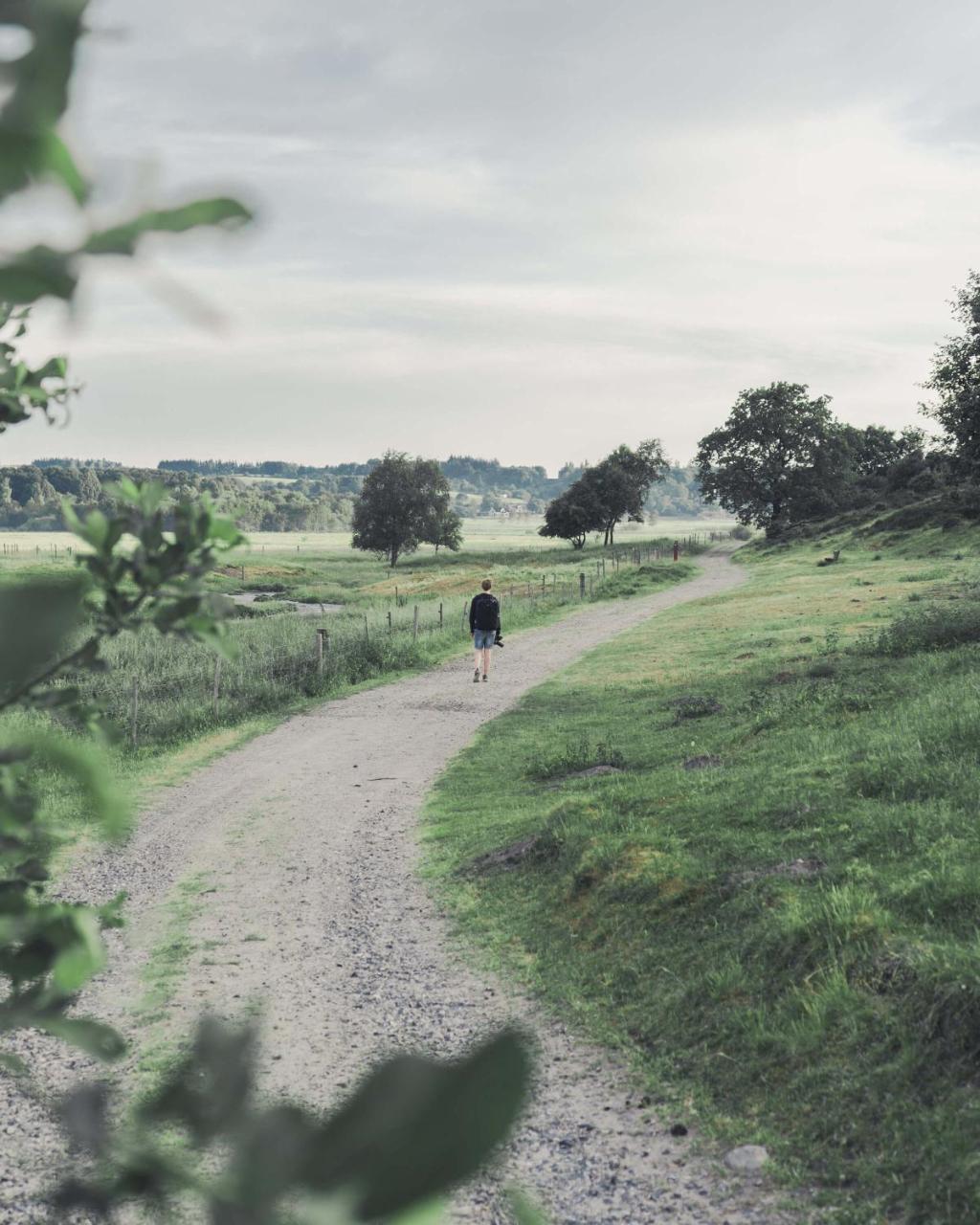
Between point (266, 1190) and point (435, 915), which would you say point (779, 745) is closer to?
point (435, 915)

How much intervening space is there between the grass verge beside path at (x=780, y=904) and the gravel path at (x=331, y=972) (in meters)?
0.44

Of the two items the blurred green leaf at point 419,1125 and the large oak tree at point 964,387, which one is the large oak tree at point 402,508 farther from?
the blurred green leaf at point 419,1125

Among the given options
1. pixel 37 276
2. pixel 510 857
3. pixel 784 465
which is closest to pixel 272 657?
pixel 510 857

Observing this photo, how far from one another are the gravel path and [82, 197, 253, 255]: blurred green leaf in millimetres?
1265

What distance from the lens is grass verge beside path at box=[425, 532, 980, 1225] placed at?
6289mm

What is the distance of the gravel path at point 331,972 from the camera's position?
6238mm

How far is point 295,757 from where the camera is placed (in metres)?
18.4

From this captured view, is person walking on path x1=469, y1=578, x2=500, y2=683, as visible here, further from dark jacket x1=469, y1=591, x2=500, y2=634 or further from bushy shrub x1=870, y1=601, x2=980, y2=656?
bushy shrub x1=870, y1=601, x2=980, y2=656

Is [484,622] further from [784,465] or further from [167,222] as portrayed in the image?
[784,465]

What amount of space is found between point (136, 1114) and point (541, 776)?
15.5 metres

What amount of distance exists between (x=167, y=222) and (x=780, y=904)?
28.4 ft

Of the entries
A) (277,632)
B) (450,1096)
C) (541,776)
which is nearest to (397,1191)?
(450,1096)

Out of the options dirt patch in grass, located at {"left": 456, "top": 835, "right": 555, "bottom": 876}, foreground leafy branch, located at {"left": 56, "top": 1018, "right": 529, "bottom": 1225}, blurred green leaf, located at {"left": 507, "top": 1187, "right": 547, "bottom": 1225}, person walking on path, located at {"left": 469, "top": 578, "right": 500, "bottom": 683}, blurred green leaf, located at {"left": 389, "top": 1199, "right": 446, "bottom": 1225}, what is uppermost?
foreground leafy branch, located at {"left": 56, "top": 1018, "right": 529, "bottom": 1225}

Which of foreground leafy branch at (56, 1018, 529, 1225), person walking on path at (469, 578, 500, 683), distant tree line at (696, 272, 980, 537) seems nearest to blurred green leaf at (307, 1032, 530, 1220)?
foreground leafy branch at (56, 1018, 529, 1225)
